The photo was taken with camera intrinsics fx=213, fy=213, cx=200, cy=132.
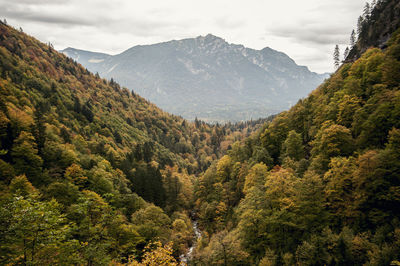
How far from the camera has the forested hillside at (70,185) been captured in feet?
51.5

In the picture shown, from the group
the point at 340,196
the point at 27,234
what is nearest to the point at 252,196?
the point at 340,196

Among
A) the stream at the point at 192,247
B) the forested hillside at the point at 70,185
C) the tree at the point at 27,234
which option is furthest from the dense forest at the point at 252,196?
the stream at the point at 192,247

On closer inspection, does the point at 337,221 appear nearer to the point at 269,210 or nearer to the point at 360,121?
the point at 269,210

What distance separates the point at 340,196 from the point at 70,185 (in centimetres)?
4835

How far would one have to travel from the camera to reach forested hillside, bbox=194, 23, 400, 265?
25.2 metres

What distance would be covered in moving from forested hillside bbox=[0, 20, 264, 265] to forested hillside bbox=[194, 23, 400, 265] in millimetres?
14457

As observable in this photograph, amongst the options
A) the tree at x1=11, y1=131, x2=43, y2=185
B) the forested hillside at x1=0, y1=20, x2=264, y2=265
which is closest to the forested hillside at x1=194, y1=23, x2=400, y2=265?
the forested hillside at x1=0, y1=20, x2=264, y2=265

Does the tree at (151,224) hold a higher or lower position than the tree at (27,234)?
lower

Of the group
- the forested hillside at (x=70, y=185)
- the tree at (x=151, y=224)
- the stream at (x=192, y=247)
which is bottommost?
the stream at (x=192, y=247)

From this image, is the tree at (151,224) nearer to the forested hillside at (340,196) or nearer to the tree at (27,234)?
the forested hillside at (340,196)

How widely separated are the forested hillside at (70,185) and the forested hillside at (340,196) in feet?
47.4

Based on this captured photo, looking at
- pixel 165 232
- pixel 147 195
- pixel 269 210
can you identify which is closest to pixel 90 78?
pixel 147 195

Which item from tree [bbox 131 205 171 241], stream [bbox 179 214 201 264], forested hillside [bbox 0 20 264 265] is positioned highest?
forested hillside [bbox 0 20 264 265]

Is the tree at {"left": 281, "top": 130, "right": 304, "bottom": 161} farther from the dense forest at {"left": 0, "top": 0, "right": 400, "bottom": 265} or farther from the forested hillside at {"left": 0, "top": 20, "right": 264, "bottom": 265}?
the forested hillside at {"left": 0, "top": 20, "right": 264, "bottom": 265}
